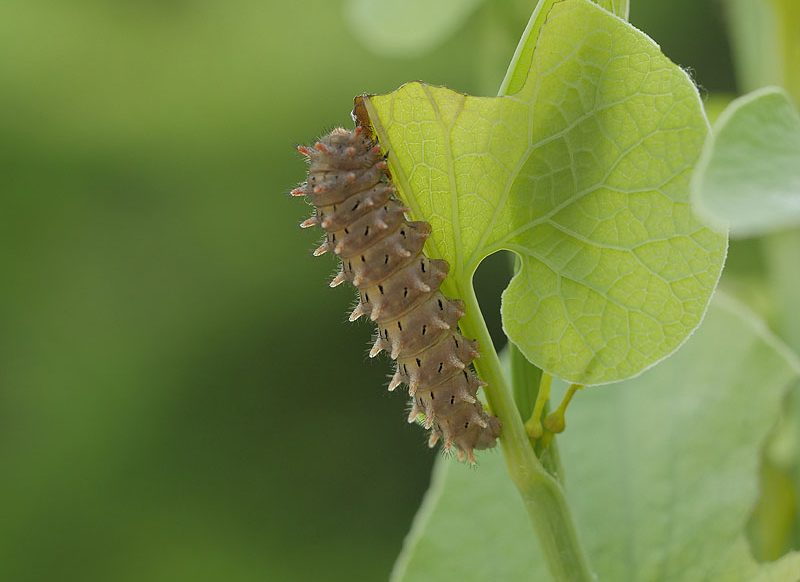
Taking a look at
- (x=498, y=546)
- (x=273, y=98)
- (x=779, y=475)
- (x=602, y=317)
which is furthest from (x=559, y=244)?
(x=273, y=98)

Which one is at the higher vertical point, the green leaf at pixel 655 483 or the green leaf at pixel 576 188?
the green leaf at pixel 576 188

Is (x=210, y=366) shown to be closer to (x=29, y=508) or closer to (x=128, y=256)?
(x=128, y=256)

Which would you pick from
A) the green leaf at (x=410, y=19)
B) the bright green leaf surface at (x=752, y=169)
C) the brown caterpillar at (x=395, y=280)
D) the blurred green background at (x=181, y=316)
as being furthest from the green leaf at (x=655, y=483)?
the blurred green background at (x=181, y=316)

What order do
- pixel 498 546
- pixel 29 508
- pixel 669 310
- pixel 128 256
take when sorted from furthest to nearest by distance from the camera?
pixel 128 256, pixel 29 508, pixel 498 546, pixel 669 310

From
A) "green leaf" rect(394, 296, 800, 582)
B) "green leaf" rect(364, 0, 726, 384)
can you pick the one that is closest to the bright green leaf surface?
"green leaf" rect(364, 0, 726, 384)

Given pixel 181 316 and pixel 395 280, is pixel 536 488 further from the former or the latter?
pixel 181 316

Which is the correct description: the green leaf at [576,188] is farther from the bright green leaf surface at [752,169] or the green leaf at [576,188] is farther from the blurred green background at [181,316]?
the blurred green background at [181,316]

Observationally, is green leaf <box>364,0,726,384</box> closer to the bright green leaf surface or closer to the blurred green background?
the bright green leaf surface
